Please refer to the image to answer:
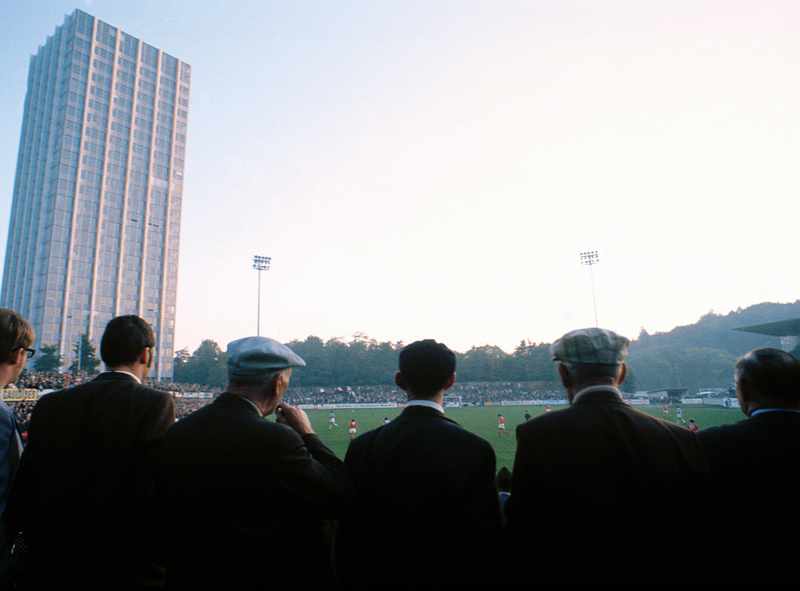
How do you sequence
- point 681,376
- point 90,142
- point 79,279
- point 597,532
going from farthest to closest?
point 681,376, point 90,142, point 79,279, point 597,532

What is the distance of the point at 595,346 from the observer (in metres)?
2.45

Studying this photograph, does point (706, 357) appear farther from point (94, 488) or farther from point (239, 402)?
point (94, 488)

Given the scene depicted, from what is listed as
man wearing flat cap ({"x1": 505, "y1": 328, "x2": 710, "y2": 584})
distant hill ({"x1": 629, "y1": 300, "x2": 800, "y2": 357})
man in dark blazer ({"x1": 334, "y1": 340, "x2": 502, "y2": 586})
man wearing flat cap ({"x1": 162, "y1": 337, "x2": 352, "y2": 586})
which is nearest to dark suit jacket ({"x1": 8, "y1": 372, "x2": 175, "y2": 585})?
man wearing flat cap ({"x1": 162, "y1": 337, "x2": 352, "y2": 586})

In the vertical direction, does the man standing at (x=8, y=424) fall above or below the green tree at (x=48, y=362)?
below

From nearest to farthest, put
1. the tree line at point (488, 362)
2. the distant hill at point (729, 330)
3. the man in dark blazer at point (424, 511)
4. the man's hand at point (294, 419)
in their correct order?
the man in dark blazer at point (424, 511) < the man's hand at point (294, 419) < the tree line at point (488, 362) < the distant hill at point (729, 330)

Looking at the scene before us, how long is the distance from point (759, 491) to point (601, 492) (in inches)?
36.1

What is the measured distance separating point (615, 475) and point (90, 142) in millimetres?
107261

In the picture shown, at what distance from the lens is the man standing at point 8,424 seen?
8.92ft

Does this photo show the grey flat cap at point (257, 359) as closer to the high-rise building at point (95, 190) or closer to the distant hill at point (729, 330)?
the high-rise building at point (95, 190)

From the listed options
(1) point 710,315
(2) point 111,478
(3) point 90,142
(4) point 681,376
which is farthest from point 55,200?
(1) point 710,315

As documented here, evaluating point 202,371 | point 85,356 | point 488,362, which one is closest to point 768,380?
point 85,356

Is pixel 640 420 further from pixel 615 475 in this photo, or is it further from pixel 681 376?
pixel 681 376

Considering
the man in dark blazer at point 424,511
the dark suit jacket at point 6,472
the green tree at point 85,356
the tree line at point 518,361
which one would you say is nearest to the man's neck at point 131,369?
the dark suit jacket at point 6,472

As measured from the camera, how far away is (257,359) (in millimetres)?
2543
